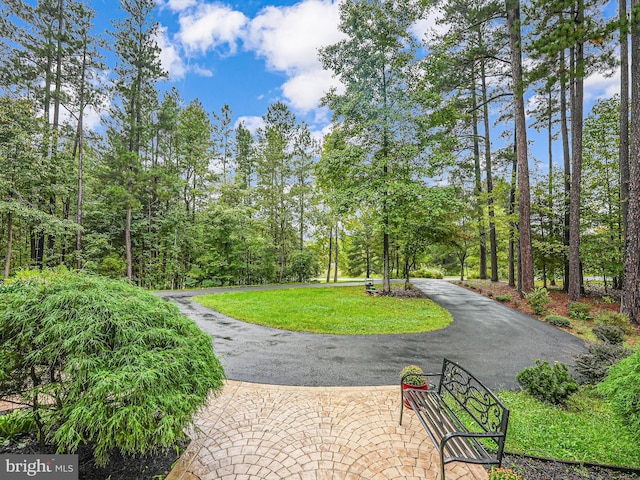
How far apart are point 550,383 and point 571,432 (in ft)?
2.71

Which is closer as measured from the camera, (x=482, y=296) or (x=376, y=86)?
(x=376, y=86)

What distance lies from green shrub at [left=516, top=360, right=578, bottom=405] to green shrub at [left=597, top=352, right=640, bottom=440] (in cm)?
129

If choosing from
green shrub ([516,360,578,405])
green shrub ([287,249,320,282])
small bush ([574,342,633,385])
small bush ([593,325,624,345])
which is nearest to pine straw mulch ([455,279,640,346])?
small bush ([593,325,624,345])

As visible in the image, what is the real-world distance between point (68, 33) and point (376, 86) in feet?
46.3

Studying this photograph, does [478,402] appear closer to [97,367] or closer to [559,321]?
[97,367]

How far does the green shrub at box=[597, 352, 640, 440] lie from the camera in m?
2.48

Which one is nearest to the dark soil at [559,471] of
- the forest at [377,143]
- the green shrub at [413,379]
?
the green shrub at [413,379]

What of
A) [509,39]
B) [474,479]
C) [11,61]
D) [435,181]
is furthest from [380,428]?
[11,61]

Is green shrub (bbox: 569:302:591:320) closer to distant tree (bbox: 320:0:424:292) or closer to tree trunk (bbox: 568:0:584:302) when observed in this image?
tree trunk (bbox: 568:0:584:302)

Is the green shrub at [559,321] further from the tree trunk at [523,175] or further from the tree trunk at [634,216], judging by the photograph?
the tree trunk at [523,175]

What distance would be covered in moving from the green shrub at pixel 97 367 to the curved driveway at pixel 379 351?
248 cm

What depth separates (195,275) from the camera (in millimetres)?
17484

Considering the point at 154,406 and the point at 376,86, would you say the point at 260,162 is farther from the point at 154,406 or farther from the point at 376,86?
the point at 154,406

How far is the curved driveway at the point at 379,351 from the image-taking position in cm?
481
